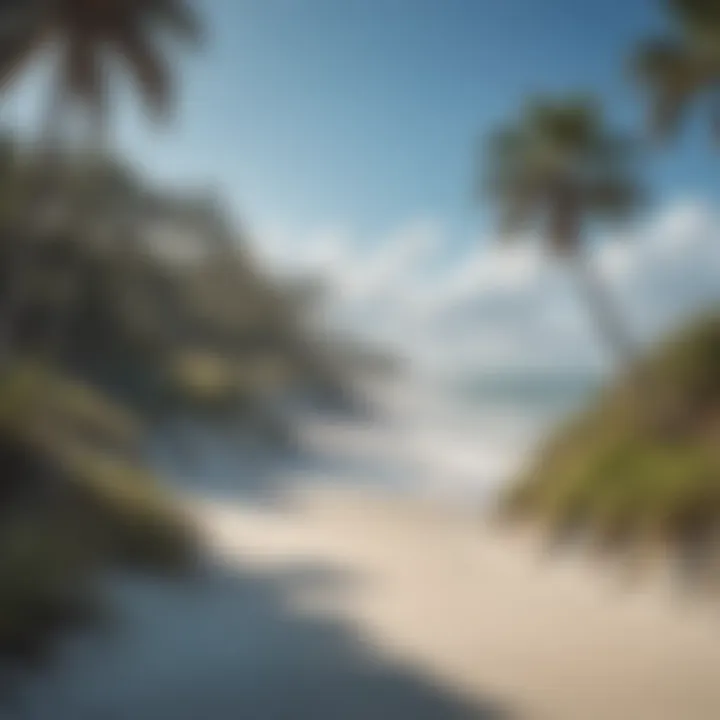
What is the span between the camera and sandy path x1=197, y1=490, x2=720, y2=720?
14.7 ft

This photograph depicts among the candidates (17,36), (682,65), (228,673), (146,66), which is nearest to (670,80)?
(682,65)

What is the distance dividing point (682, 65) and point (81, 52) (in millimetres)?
6395

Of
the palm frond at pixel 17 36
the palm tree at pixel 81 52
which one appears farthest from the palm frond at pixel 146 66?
the palm frond at pixel 17 36

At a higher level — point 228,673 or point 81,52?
point 81,52

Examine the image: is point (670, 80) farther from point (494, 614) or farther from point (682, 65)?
point (494, 614)

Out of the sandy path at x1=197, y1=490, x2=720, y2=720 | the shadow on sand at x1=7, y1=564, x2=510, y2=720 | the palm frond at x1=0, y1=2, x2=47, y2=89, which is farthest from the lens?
the palm frond at x1=0, y1=2, x2=47, y2=89

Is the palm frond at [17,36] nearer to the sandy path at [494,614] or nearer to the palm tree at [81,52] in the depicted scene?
the palm tree at [81,52]

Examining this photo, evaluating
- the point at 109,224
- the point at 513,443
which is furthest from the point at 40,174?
the point at 513,443

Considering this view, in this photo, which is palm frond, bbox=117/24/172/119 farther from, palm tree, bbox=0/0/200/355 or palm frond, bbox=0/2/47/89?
palm frond, bbox=0/2/47/89

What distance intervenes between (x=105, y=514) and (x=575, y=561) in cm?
396

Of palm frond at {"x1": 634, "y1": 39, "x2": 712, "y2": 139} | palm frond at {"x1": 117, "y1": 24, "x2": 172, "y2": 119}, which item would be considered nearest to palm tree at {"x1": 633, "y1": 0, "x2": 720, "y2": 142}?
palm frond at {"x1": 634, "y1": 39, "x2": 712, "y2": 139}

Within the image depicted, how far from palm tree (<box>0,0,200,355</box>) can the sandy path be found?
3377 millimetres

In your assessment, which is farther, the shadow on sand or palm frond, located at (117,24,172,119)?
palm frond, located at (117,24,172,119)

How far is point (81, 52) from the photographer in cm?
843
